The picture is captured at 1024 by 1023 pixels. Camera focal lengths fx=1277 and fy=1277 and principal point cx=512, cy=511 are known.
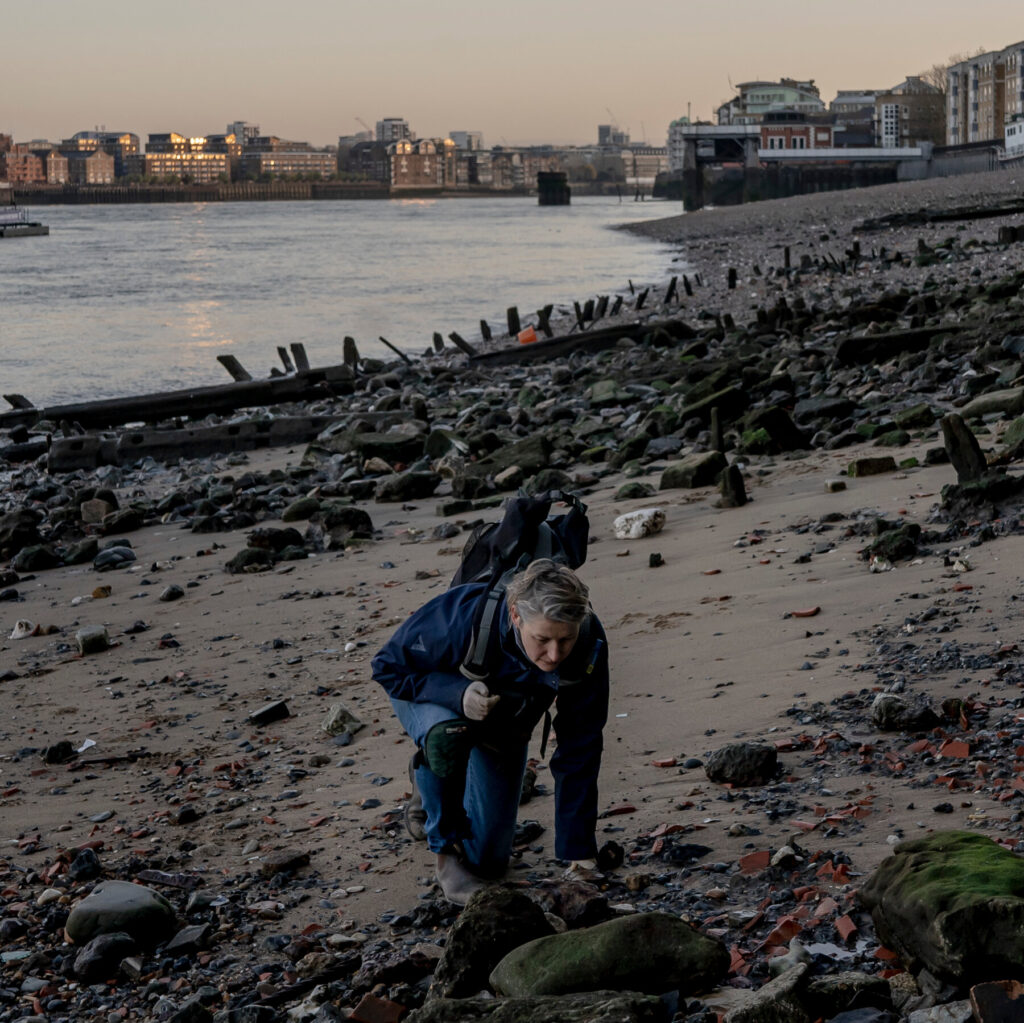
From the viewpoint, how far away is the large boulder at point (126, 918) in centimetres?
359

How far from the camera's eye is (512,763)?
142 inches

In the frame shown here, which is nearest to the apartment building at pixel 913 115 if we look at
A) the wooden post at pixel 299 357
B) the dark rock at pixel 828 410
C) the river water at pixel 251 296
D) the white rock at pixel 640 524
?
the river water at pixel 251 296

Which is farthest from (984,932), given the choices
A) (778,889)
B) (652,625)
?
(652,625)

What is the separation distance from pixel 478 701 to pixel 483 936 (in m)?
0.57

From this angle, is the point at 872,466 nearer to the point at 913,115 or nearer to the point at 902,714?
the point at 902,714

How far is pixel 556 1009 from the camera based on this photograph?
2512 mm

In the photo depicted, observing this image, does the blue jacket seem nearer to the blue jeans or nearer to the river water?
the blue jeans

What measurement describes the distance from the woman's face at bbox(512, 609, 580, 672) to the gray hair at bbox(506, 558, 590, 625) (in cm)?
1

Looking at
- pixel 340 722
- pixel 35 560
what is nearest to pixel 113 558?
pixel 35 560

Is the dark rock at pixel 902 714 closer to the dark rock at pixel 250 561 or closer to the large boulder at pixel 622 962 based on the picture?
the large boulder at pixel 622 962

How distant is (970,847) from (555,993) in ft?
3.28

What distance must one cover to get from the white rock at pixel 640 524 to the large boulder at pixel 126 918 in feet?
14.4

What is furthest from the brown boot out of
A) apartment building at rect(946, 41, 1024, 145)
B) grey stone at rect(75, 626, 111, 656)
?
apartment building at rect(946, 41, 1024, 145)

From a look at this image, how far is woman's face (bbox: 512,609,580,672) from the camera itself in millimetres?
2969
